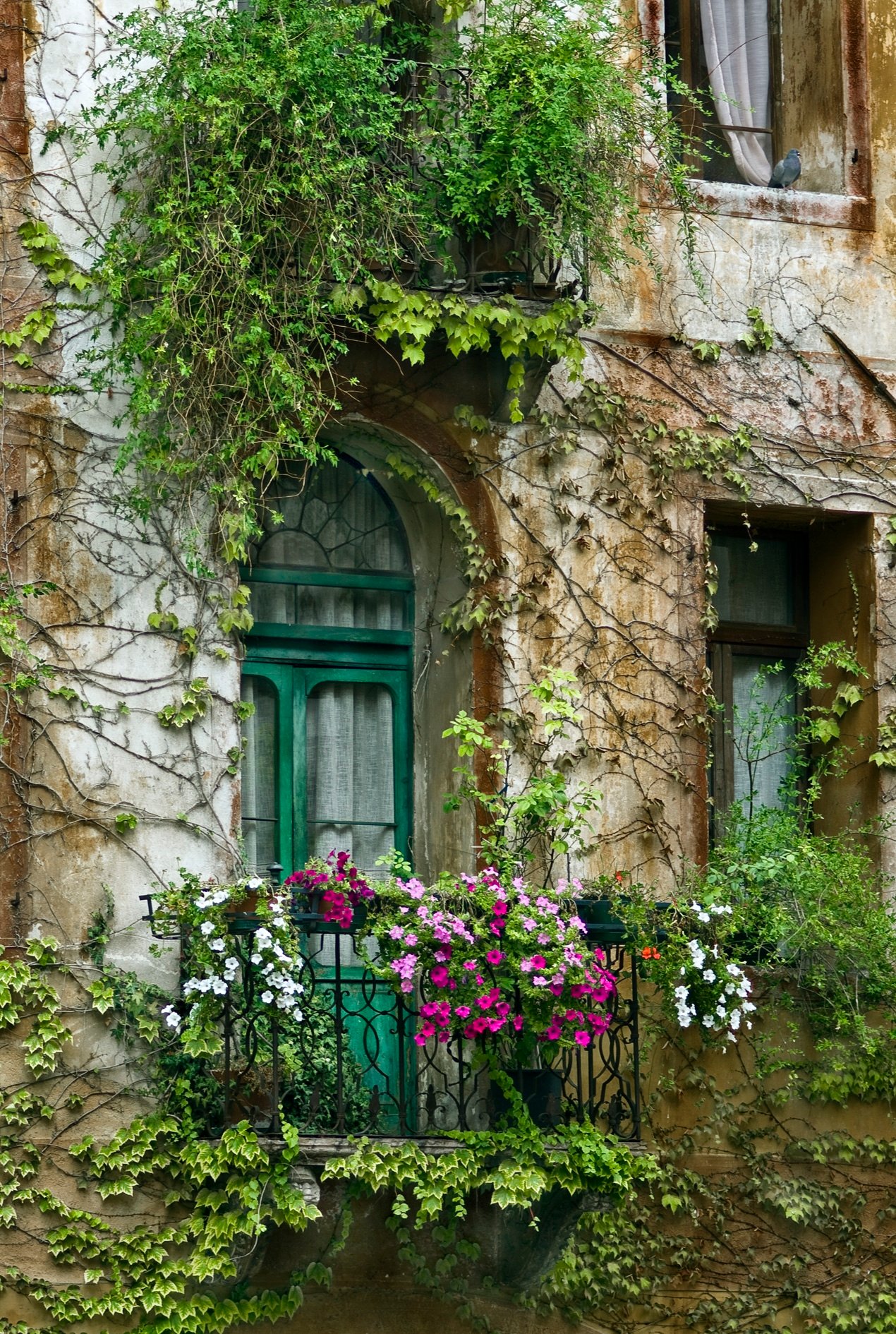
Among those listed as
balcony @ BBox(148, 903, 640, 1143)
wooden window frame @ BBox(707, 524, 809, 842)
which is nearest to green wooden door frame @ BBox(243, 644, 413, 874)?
balcony @ BBox(148, 903, 640, 1143)

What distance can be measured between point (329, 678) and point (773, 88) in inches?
164

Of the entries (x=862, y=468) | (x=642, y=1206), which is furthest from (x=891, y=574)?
(x=642, y=1206)

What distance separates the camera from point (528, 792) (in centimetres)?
1044

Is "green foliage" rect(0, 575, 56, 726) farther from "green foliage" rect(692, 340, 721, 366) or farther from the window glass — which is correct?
the window glass

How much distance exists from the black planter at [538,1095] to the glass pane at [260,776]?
1583 mm

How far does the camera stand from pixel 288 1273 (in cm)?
995

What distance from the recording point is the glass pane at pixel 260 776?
35.4ft

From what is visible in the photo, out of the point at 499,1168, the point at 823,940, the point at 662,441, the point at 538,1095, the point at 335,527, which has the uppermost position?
the point at 662,441

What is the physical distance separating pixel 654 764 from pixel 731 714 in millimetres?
793

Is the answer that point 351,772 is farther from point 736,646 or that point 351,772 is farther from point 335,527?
point 736,646

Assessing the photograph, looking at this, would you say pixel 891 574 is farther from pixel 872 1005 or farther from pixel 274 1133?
pixel 274 1133

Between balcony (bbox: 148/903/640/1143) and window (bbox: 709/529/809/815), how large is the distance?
58.1 inches

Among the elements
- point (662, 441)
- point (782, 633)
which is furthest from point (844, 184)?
point (782, 633)

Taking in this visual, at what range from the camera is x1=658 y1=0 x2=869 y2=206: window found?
12023 millimetres
